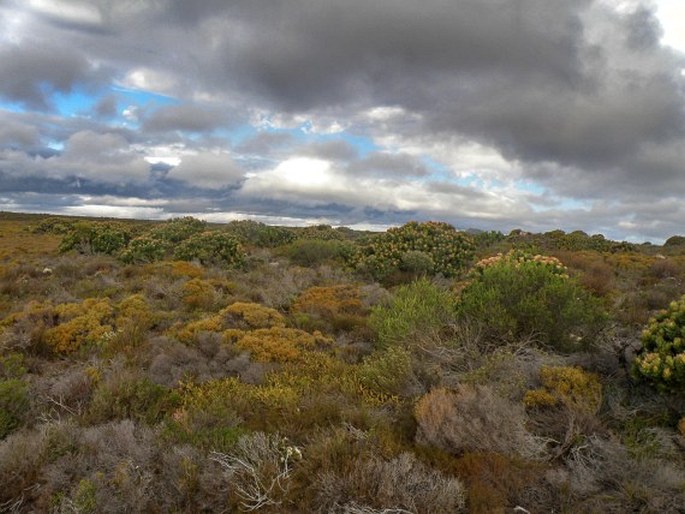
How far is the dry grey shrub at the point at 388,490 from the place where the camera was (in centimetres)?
368

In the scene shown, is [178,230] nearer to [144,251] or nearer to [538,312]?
[144,251]

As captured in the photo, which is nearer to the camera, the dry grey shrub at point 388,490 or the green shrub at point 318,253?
the dry grey shrub at point 388,490

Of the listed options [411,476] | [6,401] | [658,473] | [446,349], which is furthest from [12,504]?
[658,473]

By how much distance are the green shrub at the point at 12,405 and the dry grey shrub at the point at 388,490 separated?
12.9ft

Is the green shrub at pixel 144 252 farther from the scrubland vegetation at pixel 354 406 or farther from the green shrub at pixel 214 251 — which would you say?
the scrubland vegetation at pixel 354 406

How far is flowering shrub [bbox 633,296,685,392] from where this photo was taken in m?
5.01

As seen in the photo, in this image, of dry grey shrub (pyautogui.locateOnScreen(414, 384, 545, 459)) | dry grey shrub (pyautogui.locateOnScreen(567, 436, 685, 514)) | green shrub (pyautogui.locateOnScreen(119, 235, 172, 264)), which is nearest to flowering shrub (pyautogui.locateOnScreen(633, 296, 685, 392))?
dry grey shrub (pyautogui.locateOnScreen(567, 436, 685, 514))

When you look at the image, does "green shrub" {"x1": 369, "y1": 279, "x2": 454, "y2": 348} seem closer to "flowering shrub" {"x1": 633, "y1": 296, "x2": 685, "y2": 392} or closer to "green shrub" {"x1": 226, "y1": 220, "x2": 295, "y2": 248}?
"flowering shrub" {"x1": 633, "y1": 296, "x2": 685, "y2": 392}

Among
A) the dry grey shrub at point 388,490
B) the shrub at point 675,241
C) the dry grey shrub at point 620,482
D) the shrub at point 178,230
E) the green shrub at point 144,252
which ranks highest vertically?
the shrub at point 675,241

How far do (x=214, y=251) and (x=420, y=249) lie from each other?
27.4ft

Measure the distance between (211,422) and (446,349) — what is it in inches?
132

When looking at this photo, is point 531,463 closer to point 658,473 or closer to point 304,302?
point 658,473

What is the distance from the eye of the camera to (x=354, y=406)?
5.47 metres

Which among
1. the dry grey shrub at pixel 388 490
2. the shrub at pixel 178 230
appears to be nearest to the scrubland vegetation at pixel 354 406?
the dry grey shrub at pixel 388 490
